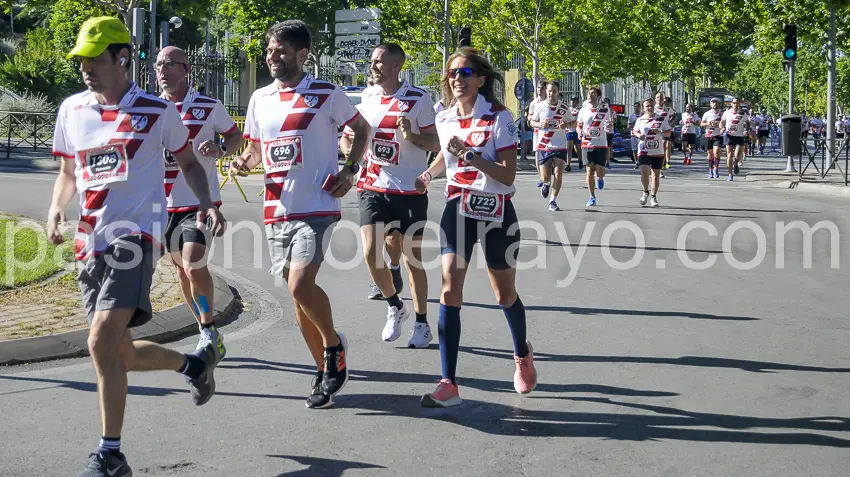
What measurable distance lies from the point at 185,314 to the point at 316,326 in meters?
2.39

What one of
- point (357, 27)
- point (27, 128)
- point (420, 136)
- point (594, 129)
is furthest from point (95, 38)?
point (27, 128)

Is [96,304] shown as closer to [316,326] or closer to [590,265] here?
[316,326]

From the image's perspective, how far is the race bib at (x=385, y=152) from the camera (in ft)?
25.4

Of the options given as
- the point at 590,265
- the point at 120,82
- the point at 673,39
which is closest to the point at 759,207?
the point at 590,265

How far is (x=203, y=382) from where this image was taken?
5.51m

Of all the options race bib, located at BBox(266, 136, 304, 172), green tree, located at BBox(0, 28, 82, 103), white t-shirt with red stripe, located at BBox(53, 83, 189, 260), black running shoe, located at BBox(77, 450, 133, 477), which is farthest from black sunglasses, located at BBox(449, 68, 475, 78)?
green tree, located at BBox(0, 28, 82, 103)

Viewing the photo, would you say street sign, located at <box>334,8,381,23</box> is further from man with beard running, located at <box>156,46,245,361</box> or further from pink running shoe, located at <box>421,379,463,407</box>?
pink running shoe, located at <box>421,379,463,407</box>

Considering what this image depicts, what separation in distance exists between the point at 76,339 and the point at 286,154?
7.44 feet

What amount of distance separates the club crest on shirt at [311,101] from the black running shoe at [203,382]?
138 cm

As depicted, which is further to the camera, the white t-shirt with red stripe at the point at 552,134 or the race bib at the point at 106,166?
the white t-shirt with red stripe at the point at 552,134

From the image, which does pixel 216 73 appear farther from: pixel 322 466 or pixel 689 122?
pixel 322 466

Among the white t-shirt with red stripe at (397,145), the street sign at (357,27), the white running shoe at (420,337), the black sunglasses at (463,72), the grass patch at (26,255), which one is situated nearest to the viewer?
the black sunglasses at (463,72)

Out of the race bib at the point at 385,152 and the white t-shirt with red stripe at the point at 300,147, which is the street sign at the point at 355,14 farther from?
the white t-shirt with red stripe at the point at 300,147

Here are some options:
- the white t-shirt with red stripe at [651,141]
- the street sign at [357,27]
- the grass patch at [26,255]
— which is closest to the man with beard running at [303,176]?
the grass patch at [26,255]
